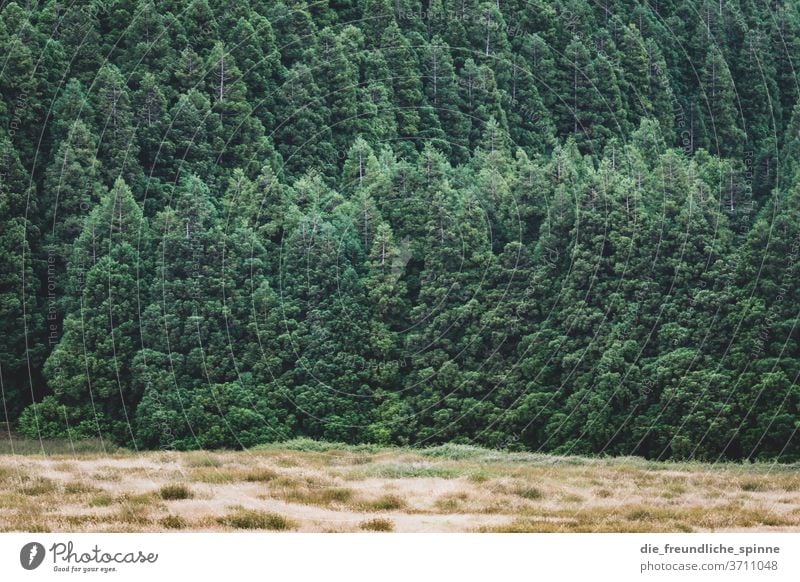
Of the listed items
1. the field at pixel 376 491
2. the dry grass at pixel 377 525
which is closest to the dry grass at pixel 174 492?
the field at pixel 376 491

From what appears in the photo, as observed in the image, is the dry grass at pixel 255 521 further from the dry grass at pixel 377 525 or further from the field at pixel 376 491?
the dry grass at pixel 377 525

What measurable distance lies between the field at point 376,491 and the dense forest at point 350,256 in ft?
6.07

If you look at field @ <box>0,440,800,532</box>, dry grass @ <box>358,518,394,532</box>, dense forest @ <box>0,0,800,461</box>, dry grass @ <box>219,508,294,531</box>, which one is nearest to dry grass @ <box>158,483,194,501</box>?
field @ <box>0,440,800,532</box>

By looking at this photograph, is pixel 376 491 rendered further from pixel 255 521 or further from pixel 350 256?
pixel 350 256

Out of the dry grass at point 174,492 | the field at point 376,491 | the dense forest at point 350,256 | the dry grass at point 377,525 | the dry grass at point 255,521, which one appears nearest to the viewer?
the dry grass at point 255,521

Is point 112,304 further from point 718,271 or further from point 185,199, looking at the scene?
point 718,271

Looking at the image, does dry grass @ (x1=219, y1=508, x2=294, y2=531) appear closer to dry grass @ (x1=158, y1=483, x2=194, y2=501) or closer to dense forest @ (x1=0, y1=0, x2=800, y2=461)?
dry grass @ (x1=158, y1=483, x2=194, y2=501)

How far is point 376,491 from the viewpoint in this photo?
4134cm

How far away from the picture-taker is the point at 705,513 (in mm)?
38375

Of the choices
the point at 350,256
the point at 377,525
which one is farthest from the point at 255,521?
the point at 350,256

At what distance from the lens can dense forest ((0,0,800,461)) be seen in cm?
4888

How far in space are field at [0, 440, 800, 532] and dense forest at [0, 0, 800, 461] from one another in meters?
1.85

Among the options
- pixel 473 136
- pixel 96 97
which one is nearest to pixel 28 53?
pixel 96 97

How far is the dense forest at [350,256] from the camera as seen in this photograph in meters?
48.9
